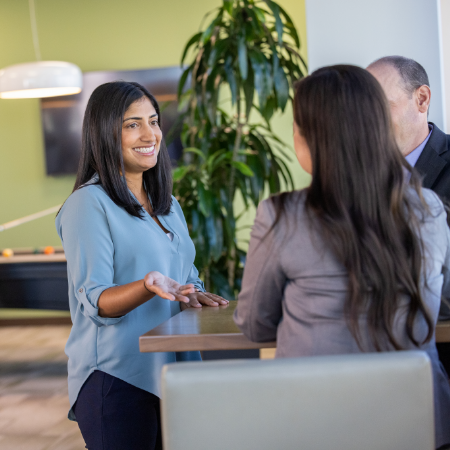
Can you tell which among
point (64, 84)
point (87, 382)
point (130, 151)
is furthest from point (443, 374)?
point (64, 84)

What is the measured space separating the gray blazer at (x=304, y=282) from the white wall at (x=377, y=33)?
6.18 feet

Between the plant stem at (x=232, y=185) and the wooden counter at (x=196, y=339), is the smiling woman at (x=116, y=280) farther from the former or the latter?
the plant stem at (x=232, y=185)

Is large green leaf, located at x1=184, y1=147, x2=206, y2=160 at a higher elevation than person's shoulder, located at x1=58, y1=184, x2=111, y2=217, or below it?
higher

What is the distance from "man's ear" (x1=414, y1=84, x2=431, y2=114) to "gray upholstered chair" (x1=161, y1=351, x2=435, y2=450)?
1.30m

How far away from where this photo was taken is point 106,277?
1535 millimetres

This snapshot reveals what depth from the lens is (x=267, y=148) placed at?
383cm

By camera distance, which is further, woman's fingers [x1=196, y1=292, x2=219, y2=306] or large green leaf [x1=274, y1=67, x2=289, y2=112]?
large green leaf [x1=274, y1=67, x2=289, y2=112]

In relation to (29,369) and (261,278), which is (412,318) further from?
(29,369)

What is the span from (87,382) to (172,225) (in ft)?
1.74

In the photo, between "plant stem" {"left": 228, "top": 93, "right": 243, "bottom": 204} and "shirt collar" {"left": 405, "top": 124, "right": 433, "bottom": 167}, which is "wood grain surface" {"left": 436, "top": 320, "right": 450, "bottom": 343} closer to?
"shirt collar" {"left": 405, "top": 124, "right": 433, "bottom": 167}

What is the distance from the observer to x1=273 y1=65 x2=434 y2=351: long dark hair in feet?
3.55

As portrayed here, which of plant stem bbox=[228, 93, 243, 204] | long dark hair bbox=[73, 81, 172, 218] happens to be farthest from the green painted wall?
long dark hair bbox=[73, 81, 172, 218]

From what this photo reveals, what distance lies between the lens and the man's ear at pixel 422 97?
209cm

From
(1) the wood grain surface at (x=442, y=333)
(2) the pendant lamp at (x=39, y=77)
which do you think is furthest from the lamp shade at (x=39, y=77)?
(1) the wood grain surface at (x=442, y=333)
